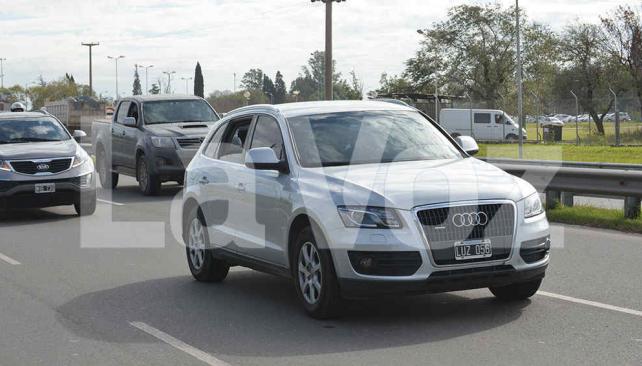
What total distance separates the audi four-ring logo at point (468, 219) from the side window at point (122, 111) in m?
15.8

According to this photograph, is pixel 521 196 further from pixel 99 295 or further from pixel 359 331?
pixel 99 295

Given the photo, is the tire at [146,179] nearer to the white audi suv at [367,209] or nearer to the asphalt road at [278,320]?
the asphalt road at [278,320]

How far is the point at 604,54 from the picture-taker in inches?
2302

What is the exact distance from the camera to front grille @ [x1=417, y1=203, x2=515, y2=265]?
7.39m

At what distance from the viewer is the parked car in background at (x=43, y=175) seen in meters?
16.2

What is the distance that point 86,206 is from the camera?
16875 millimetres

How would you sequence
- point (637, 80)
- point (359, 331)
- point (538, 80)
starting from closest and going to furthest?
point (359, 331)
point (637, 80)
point (538, 80)

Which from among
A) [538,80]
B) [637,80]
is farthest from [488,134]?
[538,80]

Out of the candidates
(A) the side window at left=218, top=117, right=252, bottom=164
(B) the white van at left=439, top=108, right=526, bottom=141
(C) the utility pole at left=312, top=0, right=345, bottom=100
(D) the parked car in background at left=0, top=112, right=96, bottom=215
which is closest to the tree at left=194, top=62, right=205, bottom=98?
(B) the white van at left=439, top=108, right=526, bottom=141

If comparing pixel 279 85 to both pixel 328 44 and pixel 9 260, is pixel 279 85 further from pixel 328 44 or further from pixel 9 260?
pixel 9 260

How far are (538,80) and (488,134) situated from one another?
73.3 feet

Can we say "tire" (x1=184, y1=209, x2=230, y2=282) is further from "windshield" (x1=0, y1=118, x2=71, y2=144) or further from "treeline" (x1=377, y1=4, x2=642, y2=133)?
"treeline" (x1=377, y1=4, x2=642, y2=133)

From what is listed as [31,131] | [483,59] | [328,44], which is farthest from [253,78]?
[31,131]

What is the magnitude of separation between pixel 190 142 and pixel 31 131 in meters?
3.72
